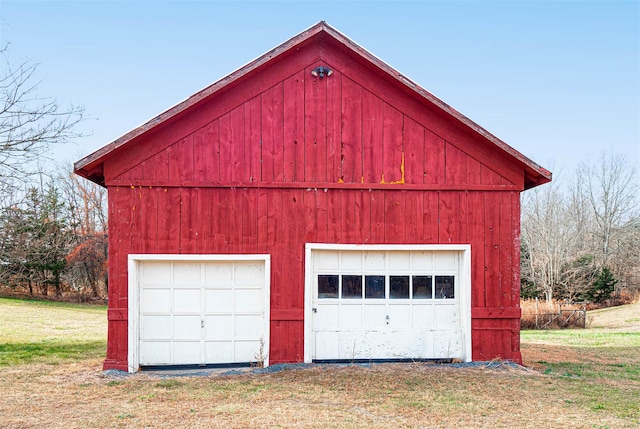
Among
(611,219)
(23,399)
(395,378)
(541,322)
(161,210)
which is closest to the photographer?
(23,399)

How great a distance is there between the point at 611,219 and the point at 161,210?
156 ft

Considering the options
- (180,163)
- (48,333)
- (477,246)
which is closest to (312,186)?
(180,163)

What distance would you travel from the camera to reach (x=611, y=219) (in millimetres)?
49906

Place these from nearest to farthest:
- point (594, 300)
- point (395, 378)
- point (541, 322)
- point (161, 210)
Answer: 1. point (395, 378)
2. point (161, 210)
3. point (541, 322)
4. point (594, 300)

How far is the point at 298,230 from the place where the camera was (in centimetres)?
1133

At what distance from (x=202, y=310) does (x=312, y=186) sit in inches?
124

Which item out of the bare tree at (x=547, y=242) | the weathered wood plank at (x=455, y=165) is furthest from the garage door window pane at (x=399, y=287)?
the bare tree at (x=547, y=242)

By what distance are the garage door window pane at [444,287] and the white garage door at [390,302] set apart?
0.02 metres

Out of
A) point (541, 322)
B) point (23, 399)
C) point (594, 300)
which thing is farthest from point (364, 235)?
point (594, 300)

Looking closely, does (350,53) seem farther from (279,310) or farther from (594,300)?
(594,300)

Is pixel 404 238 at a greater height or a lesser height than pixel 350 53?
lesser

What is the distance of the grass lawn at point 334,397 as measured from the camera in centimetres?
759

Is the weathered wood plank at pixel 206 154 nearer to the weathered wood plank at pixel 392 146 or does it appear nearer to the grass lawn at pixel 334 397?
the weathered wood plank at pixel 392 146

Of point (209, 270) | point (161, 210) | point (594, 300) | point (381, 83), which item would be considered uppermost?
point (381, 83)
